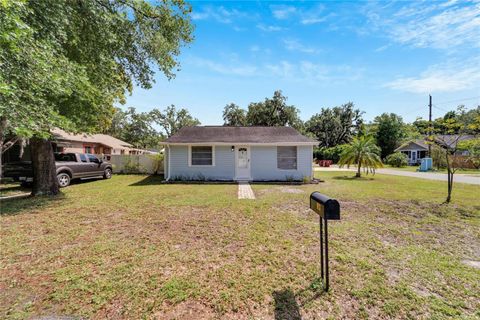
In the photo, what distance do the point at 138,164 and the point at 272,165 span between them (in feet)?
35.1

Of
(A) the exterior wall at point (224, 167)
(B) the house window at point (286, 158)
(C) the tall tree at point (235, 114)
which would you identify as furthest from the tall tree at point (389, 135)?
(A) the exterior wall at point (224, 167)

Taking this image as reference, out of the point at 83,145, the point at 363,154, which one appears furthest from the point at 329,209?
the point at 83,145

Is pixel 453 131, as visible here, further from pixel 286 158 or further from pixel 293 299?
pixel 293 299

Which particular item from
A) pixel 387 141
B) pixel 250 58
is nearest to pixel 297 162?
pixel 250 58

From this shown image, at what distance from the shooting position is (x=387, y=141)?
33094mm

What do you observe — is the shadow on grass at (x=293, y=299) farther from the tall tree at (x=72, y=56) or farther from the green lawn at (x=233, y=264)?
the tall tree at (x=72, y=56)

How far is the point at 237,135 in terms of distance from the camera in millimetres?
13828

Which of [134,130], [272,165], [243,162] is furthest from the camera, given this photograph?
[134,130]

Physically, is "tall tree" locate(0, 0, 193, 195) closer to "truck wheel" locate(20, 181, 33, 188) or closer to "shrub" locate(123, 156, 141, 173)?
"truck wheel" locate(20, 181, 33, 188)

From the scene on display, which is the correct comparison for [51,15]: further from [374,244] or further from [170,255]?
[374,244]

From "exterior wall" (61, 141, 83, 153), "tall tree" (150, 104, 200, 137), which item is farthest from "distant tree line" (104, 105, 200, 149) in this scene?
"exterior wall" (61, 141, 83, 153)

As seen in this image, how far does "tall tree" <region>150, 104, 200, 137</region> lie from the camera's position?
43.8 metres

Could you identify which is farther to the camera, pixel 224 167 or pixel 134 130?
Answer: pixel 134 130

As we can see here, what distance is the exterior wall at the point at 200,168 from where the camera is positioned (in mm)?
12828
